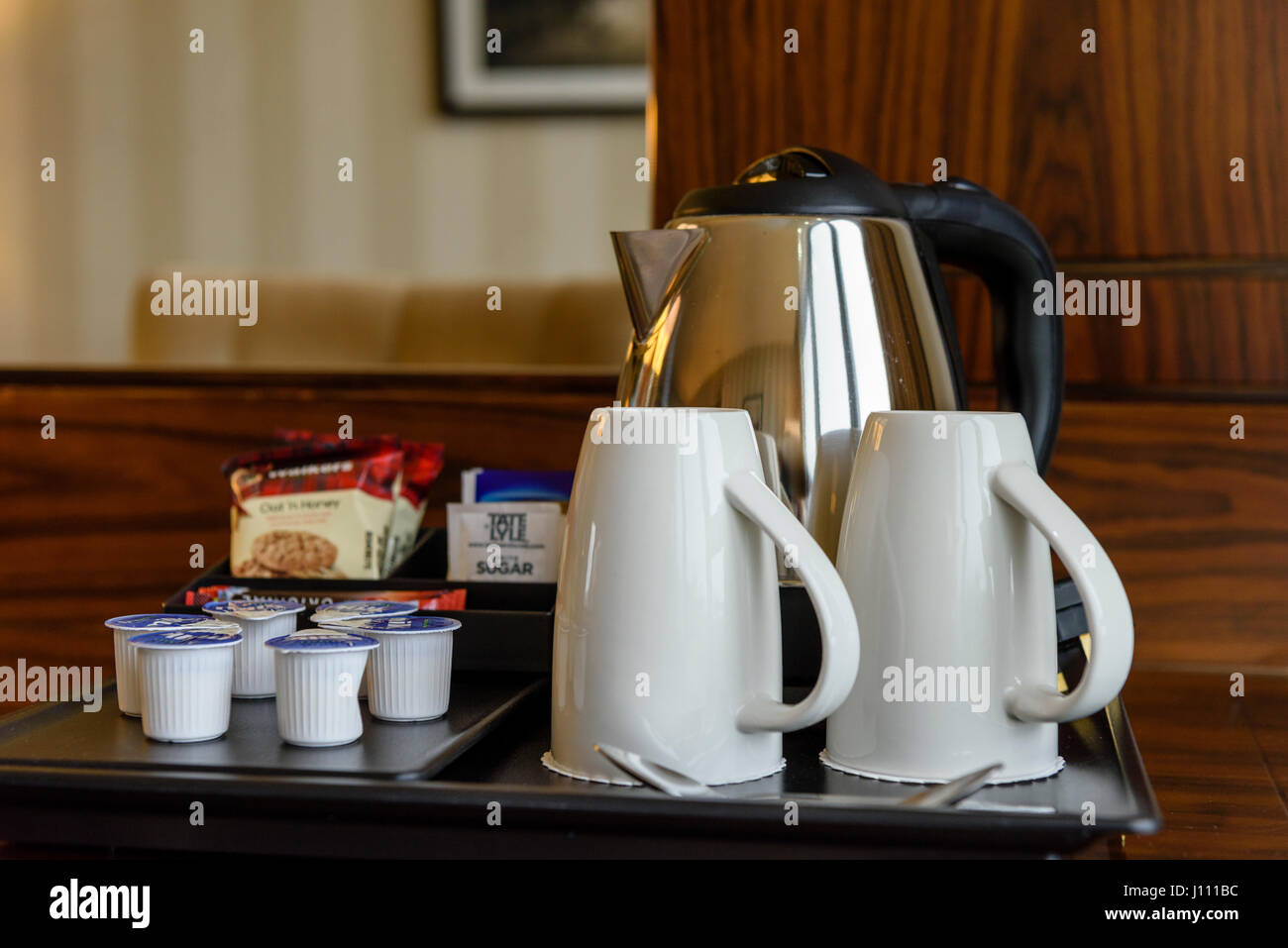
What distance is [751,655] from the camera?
1.45 feet

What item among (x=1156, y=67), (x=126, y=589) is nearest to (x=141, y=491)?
(x=126, y=589)

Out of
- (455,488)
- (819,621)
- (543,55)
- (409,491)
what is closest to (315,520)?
(409,491)

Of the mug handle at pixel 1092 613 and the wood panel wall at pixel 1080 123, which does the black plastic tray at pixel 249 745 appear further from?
the wood panel wall at pixel 1080 123

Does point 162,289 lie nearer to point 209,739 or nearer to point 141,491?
point 141,491

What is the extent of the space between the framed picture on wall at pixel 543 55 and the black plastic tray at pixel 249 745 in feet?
8.16

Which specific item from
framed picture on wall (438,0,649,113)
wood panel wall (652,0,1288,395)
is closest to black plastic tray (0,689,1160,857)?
wood panel wall (652,0,1288,395)

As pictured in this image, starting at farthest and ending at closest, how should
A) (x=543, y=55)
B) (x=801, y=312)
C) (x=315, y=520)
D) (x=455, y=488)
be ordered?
1. (x=543, y=55)
2. (x=455, y=488)
3. (x=315, y=520)
4. (x=801, y=312)

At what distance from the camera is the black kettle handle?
63cm

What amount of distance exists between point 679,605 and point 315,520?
336 millimetres

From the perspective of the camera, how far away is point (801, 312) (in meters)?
0.56

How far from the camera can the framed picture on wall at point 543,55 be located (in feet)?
9.21

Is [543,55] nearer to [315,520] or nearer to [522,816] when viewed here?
[315,520]

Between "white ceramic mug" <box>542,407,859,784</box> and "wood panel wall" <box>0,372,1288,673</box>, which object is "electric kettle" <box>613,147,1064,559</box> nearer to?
"white ceramic mug" <box>542,407,859,784</box>

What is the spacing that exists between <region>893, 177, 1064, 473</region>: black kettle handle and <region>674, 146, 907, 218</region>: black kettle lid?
4cm
